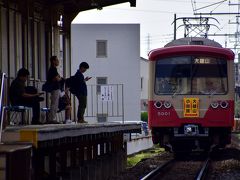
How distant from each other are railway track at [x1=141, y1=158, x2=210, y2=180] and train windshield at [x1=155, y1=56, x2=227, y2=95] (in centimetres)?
208

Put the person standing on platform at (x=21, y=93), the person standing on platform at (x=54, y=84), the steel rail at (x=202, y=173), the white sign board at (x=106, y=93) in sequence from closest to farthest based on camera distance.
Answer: the person standing on platform at (x=21, y=93) < the person standing on platform at (x=54, y=84) < the steel rail at (x=202, y=173) < the white sign board at (x=106, y=93)

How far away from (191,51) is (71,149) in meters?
8.38

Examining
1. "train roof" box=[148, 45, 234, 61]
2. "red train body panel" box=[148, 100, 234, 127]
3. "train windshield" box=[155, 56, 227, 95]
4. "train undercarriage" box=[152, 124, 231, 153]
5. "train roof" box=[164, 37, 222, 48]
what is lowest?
"train undercarriage" box=[152, 124, 231, 153]

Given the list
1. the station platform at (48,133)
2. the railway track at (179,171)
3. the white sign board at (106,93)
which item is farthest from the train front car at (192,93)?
the station platform at (48,133)

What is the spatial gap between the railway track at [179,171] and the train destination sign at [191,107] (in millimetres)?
1456

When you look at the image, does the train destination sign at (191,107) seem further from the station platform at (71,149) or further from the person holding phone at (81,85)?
the person holding phone at (81,85)

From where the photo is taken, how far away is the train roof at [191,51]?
65.2ft

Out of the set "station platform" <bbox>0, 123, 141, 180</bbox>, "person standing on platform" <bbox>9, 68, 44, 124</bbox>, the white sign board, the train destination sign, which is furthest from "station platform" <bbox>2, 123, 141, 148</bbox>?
the train destination sign

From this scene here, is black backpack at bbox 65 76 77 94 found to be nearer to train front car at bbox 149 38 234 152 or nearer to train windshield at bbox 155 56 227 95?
train front car at bbox 149 38 234 152

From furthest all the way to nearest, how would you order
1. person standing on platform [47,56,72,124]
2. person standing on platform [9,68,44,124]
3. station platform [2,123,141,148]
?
person standing on platform [47,56,72,124], person standing on platform [9,68,44,124], station platform [2,123,141,148]

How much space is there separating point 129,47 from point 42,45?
117 ft

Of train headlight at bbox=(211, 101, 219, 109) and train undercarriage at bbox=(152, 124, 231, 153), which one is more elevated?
train headlight at bbox=(211, 101, 219, 109)

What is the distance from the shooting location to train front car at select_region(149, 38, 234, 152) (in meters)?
19.8

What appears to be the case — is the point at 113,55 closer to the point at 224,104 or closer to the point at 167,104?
the point at 167,104
